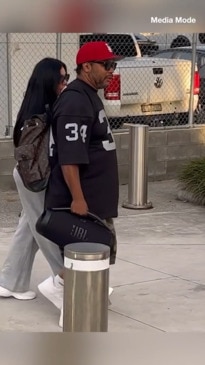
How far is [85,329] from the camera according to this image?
151 inches

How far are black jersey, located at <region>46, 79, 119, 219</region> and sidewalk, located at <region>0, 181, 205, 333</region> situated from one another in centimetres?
86

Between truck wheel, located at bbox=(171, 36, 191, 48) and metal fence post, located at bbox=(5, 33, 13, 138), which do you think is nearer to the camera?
metal fence post, located at bbox=(5, 33, 13, 138)

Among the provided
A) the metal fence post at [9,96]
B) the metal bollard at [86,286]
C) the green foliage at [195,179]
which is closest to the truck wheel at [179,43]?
the green foliage at [195,179]

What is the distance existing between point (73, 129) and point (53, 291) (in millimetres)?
1232

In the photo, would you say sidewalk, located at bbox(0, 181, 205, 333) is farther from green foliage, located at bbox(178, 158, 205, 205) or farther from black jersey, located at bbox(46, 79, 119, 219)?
black jersey, located at bbox(46, 79, 119, 219)

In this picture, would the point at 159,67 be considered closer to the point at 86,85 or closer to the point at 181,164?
the point at 181,164

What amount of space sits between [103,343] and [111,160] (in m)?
2.71

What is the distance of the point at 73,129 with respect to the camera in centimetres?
465

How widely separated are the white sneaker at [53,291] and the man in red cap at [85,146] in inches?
23.9

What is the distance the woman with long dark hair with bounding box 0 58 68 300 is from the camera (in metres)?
4.99

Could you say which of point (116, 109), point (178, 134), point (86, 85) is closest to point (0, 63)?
point (116, 109)

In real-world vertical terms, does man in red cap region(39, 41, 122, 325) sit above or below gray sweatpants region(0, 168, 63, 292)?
above

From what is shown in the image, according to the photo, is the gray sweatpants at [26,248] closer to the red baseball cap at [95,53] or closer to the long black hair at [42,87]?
the long black hair at [42,87]

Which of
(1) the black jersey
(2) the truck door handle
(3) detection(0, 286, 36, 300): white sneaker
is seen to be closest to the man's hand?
(1) the black jersey
